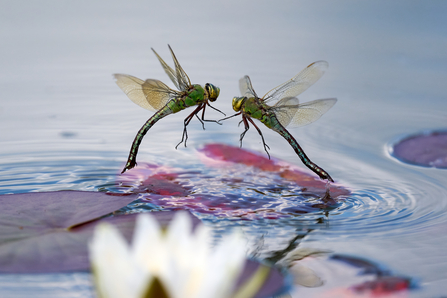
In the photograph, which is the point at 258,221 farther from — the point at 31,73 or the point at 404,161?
the point at 31,73

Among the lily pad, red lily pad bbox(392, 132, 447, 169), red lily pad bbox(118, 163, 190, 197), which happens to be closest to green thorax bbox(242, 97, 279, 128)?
red lily pad bbox(118, 163, 190, 197)

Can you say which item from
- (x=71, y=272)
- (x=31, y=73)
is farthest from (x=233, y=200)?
(x=31, y=73)

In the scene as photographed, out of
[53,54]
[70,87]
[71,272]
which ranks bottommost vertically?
[71,272]

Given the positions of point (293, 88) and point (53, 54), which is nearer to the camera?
point (293, 88)

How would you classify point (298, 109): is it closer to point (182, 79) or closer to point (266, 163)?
point (266, 163)

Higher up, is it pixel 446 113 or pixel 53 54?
pixel 53 54

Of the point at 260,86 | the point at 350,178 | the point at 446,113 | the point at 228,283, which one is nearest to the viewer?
the point at 228,283
